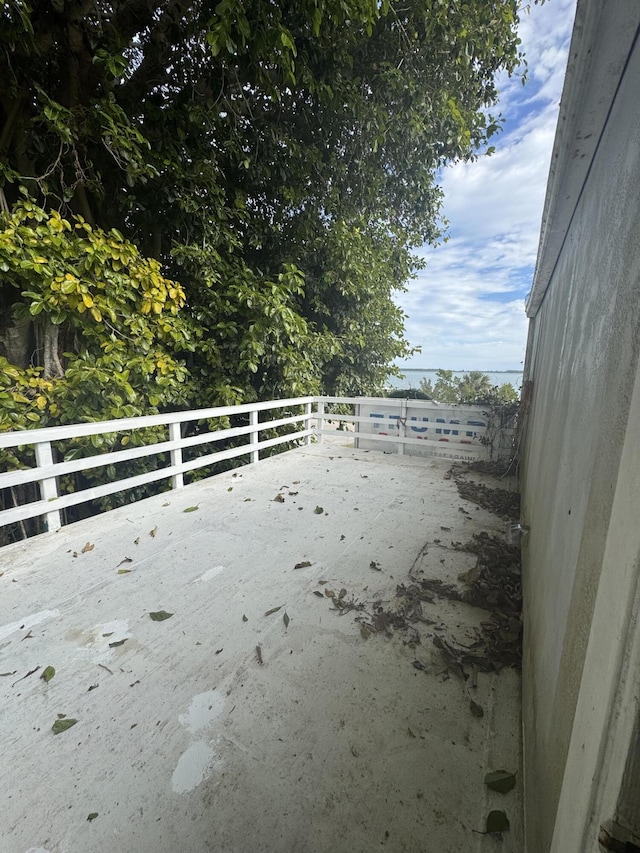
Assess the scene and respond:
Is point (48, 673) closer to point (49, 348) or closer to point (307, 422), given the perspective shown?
point (49, 348)

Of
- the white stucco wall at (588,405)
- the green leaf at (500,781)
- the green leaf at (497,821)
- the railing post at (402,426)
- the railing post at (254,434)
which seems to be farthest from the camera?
the railing post at (402,426)

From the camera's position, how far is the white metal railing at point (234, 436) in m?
2.93

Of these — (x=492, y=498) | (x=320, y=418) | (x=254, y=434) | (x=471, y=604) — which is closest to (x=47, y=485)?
(x=254, y=434)

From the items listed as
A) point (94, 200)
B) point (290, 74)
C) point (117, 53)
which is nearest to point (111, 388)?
point (94, 200)

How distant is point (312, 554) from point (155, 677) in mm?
1320

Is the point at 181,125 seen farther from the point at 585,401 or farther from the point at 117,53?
the point at 585,401

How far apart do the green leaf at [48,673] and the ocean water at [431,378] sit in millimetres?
6810

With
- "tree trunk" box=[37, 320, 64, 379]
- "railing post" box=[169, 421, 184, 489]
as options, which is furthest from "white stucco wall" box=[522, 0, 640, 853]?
"tree trunk" box=[37, 320, 64, 379]

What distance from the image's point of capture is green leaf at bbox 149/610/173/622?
6.67 feet

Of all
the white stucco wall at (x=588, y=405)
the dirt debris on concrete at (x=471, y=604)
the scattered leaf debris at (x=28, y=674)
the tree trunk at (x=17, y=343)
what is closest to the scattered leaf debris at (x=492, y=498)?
the dirt debris on concrete at (x=471, y=604)

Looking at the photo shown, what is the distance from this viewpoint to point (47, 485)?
2971mm

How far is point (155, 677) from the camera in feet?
5.45

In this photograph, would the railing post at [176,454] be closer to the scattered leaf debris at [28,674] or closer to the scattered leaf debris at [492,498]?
the scattered leaf debris at [28,674]

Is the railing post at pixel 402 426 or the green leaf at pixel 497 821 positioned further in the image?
the railing post at pixel 402 426
